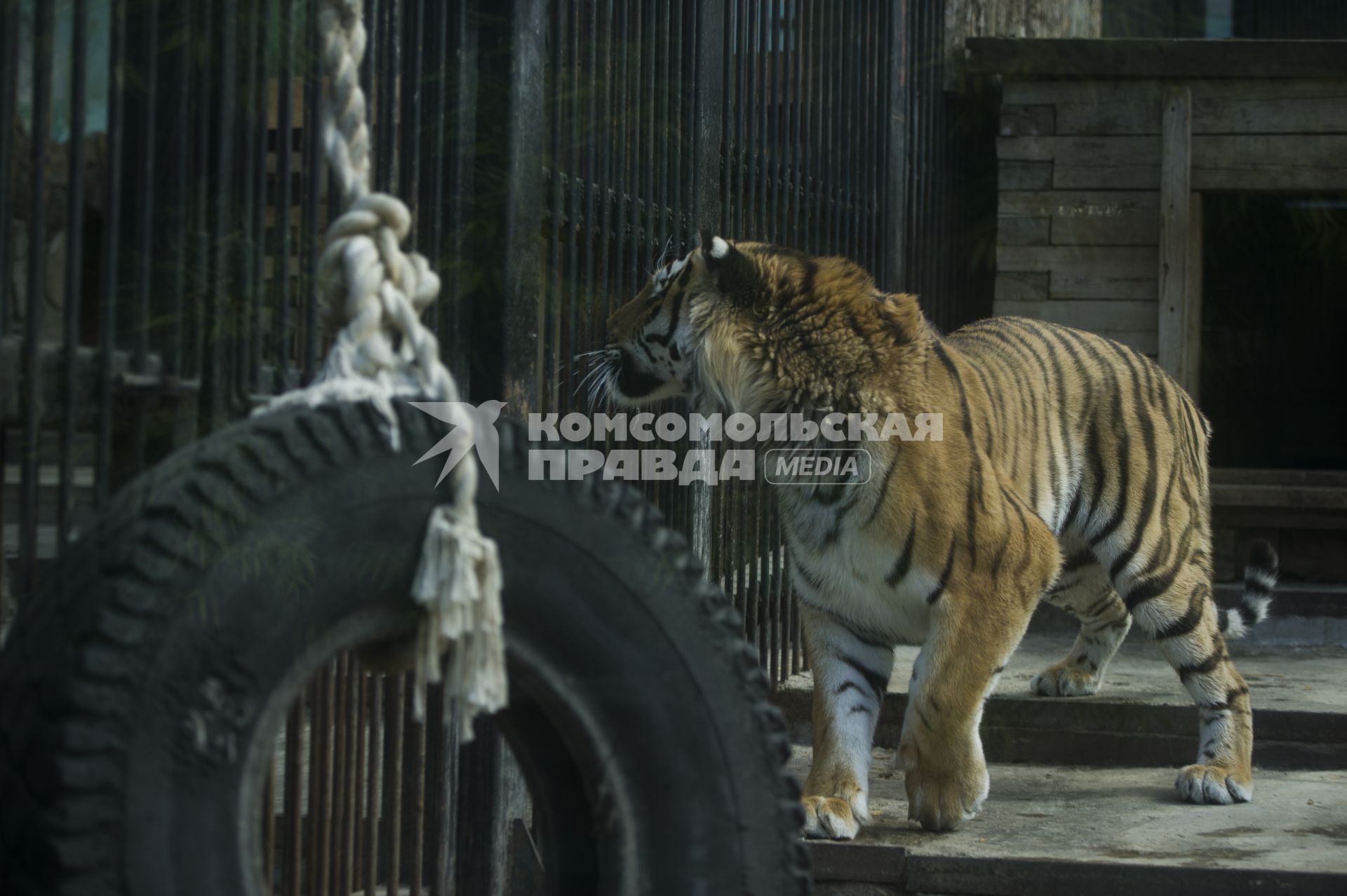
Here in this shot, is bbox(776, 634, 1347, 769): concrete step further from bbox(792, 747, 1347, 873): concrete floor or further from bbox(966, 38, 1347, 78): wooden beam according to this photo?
bbox(966, 38, 1347, 78): wooden beam

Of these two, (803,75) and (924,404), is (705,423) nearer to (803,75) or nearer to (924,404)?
(924,404)

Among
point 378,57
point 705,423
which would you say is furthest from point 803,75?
point 378,57

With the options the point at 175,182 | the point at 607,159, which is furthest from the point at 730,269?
the point at 175,182

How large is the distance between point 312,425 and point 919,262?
17.0 ft

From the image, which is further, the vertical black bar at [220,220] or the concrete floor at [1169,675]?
the concrete floor at [1169,675]

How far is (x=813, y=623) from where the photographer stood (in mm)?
3650

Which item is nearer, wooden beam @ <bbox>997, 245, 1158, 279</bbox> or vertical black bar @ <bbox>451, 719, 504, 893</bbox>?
vertical black bar @ <bbox>451, 719, 504, 893</bbox>

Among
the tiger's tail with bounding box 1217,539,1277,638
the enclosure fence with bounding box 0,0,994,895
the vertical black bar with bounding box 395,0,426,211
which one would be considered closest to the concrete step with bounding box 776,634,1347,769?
the tiger's tail with bounding box 1217,539,1277,638

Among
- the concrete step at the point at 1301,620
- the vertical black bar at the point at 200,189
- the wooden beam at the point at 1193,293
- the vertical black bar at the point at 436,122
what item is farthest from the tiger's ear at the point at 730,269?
the wooden beam at the point at 1193,293

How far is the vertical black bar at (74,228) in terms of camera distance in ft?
5.90

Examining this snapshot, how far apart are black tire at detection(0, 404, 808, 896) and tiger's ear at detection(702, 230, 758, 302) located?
1.75 metres

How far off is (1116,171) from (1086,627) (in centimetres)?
292

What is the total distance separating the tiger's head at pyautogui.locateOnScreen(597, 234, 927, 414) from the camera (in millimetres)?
3408

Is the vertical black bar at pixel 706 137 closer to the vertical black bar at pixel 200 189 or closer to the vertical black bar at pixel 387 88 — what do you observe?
the vertical black bar at pixel 387 88
